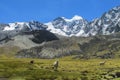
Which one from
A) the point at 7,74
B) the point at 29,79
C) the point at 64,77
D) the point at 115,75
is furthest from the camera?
the point at 115,75

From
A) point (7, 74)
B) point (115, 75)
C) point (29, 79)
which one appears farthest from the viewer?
point (115, 75)

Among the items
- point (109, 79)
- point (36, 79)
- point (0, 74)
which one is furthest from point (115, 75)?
point (0, 74)

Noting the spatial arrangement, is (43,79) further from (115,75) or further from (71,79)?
(115,75)

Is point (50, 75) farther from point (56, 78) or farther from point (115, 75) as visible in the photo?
point (115, 75)

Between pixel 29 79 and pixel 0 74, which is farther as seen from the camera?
pixel 0 74

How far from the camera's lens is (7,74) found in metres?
106

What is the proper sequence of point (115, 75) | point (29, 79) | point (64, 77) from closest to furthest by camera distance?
point (29, 79)
point (64, 77)
point (115, 75)

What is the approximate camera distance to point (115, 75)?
11250cm

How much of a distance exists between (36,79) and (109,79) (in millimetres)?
22028

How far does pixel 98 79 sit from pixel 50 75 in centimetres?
1484

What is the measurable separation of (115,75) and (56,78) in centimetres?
2671

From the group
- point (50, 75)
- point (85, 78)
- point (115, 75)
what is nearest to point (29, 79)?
point (50, 75)

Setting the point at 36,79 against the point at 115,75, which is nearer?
the point at 36,79

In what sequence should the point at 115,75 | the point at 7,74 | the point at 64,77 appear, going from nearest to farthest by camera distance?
the point at 64,77 → the point at 7,74 → the point at 115,75
